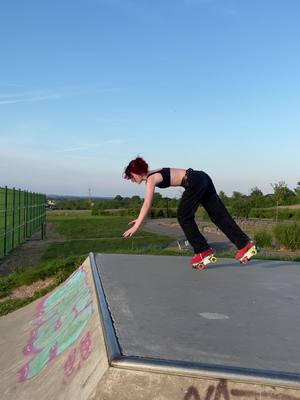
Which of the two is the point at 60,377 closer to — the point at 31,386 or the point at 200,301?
the point at 31,386

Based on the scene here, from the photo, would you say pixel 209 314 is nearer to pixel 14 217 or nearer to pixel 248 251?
pixel 248 251

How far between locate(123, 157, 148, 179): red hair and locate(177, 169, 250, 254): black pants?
20.6 inches

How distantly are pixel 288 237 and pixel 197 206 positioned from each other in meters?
11.1

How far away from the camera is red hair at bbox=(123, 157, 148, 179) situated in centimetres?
462

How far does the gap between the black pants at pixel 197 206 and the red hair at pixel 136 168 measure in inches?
20.6

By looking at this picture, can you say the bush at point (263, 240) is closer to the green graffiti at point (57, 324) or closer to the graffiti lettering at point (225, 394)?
the green graffiti at point (57, 324)

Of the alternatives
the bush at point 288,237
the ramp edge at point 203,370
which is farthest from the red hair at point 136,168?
the bush at point 288,237

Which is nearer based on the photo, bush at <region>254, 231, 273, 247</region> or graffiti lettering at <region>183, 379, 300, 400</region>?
graffiti lettering at <region>183, 379, 300, 400</region>

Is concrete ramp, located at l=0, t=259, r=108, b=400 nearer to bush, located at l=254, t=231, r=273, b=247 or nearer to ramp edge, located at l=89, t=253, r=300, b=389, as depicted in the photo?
ramp edge, located at l=89, t=253, r=300, b=389

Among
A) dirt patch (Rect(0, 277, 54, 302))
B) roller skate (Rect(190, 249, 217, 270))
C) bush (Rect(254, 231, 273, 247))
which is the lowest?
dirt patch (Rect(0, 277, 54, 302))

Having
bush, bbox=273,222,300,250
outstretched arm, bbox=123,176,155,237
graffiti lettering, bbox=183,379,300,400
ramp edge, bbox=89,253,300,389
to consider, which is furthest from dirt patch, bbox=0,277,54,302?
bush, bbox=273,222,300,250

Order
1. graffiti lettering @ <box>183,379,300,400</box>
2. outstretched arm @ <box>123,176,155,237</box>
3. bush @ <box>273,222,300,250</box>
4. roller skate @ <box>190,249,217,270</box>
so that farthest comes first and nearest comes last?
bush @ <box>273,222,300,250</box> < roller skate @ <box>190,249,217,270</box> < outstretched arm @ <box>123,176,155,237</box> < graffiti lettering @ <box>183,379,300,400</box>

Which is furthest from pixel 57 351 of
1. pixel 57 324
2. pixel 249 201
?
pixel 249 201

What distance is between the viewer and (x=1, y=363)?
4.02 meters
